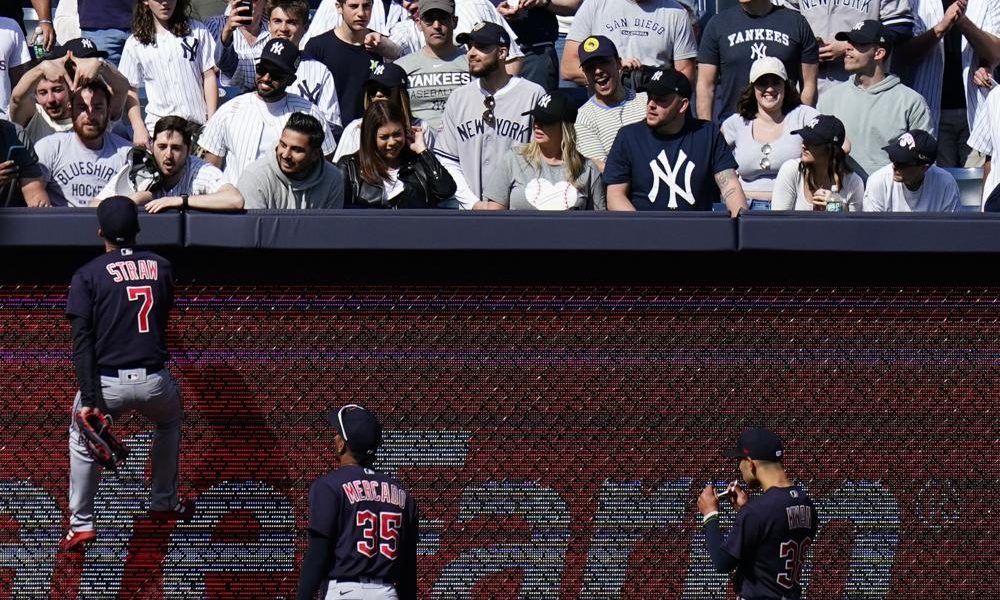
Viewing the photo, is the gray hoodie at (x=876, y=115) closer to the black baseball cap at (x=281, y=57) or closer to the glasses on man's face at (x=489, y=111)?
the glasses on man's face at (x=489, y=111)

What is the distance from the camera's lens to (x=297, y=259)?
6.11 m

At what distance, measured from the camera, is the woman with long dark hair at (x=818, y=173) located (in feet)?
24.8

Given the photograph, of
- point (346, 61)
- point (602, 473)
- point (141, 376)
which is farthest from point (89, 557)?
point (346, 61)

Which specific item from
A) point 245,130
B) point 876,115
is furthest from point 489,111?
point 876,115

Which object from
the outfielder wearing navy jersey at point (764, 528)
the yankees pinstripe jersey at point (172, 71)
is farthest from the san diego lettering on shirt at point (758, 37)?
the outfielder wearing navy jersey at point (764, 528)

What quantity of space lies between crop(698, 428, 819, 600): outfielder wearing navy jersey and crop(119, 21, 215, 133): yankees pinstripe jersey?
15.2ft

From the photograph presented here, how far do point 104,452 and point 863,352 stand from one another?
311 centimetres

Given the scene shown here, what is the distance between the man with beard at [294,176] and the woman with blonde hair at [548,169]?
2.62ft

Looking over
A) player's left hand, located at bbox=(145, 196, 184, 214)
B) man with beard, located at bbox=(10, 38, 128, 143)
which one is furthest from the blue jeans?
player's left hand, located at bbox=(145, 196, 184, 214)

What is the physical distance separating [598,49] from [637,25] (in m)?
0.96

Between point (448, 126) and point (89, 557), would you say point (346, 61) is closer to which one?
point (448, 126)

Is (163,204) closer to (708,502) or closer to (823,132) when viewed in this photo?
(708,502)

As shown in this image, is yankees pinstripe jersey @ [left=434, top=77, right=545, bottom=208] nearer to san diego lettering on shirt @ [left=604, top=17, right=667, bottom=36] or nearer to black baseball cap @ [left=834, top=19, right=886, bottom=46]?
san diego lettering on shirt @ [left=604, top=17, right=667, bottom=36]

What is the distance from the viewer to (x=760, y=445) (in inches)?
224
